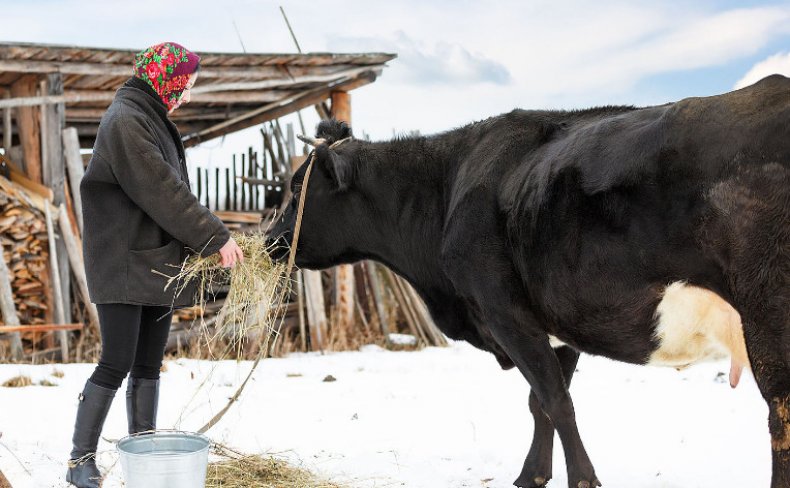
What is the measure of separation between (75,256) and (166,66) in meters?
5.82

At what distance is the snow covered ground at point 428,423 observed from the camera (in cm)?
474

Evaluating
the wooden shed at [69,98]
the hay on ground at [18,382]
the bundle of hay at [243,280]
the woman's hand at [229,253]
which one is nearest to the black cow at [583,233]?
the bundle of hay at [243,280]

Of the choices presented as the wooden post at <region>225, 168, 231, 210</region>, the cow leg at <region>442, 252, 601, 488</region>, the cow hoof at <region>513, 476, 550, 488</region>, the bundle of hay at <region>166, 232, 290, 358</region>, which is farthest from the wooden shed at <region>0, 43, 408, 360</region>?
the cow leg at <region>442, 252, 601, 488</region>

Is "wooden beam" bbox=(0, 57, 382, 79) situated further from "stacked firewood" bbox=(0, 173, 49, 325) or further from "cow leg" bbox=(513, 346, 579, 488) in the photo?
"cow leg" bbox=(513, 346, 579, 488)

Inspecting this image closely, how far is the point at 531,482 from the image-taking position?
4477 mm

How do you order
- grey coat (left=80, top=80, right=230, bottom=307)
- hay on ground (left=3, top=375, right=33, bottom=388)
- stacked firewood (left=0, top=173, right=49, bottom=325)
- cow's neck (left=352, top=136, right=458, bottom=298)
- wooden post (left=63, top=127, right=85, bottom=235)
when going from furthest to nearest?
1. wooden post (left=63, top=127, right=85, bottom=235)
2. stacked firewood (left=0, top=173, right=49, bottom=325)
3. hay on ground (left=3, top=375, right=33, bottom=388)
4. cow's neck (left=352, top=136, right=458, bottom=298)
5. grey coat (left=80, top=80, right=230, bottom=307)

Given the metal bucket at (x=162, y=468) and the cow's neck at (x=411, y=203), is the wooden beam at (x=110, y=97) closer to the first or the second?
the cow's neck at (x=411, y=203)

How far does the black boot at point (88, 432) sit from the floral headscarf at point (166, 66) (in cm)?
149

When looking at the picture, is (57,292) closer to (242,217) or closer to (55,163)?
(55,163)

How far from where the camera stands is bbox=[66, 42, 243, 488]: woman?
378 centimetres

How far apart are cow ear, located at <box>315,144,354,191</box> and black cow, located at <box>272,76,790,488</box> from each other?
0.04 feet

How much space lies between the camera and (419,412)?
634 centimetres

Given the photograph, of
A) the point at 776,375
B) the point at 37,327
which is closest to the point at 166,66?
the point at 776,375

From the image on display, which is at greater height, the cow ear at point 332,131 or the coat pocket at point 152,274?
the cow ear at point 332,131
